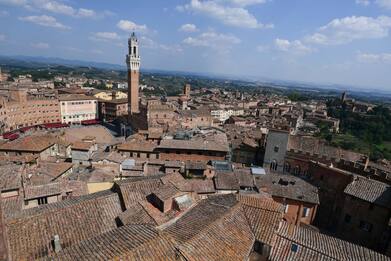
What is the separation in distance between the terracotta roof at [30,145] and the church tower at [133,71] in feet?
109

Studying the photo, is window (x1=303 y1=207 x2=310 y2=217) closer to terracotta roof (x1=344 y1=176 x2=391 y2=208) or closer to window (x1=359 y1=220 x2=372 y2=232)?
terracotta roof (x1=344 y1=176 x2=391 y2=208)

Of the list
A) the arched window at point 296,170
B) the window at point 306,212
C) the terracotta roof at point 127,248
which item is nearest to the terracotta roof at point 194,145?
the arched window at point 296,170

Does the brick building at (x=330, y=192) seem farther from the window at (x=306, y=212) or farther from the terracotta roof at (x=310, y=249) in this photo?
the terracotta roof at (x=310, y=249)

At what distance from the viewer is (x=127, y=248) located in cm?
1162

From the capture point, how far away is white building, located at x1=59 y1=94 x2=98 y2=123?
8869 centimetres

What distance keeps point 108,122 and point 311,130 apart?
72155 millimetres

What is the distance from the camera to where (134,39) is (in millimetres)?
77688

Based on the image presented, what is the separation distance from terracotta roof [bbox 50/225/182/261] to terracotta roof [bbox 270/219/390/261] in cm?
721

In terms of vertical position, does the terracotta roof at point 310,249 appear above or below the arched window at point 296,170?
above

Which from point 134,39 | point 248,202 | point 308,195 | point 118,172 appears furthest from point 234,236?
point 134,39

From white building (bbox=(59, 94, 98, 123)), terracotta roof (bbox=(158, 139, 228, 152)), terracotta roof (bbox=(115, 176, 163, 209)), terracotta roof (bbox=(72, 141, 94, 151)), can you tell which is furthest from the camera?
white building (bbox=(59, 94, 98, 123))

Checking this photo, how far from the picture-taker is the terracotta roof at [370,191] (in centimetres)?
2481

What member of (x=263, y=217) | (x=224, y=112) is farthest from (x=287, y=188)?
(x=224, y=112)

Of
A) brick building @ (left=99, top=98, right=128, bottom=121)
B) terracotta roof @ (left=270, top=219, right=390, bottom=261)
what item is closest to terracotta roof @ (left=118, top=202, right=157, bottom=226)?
terracotta roof @ (left=270, top=219, right=390, bottom=261)
